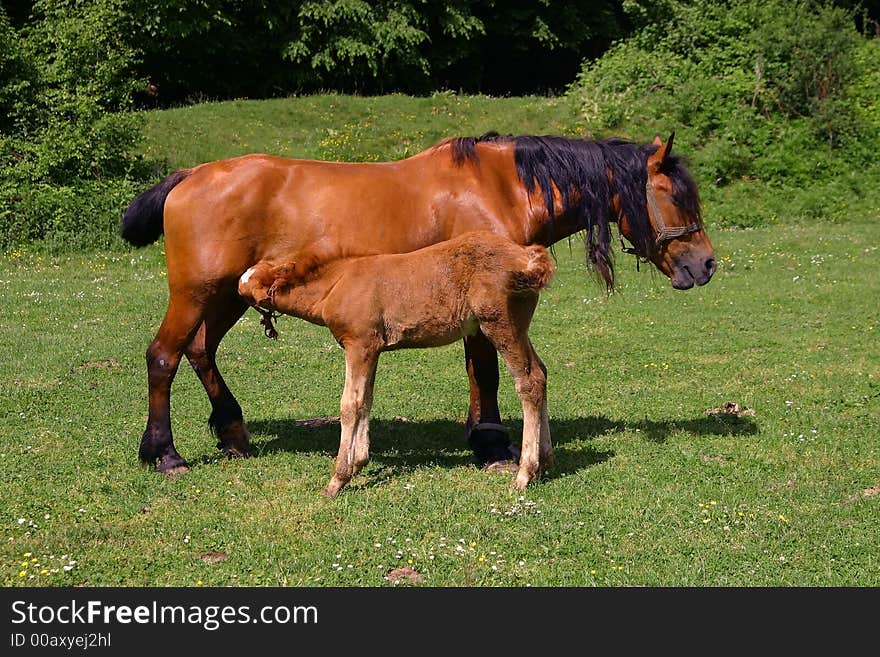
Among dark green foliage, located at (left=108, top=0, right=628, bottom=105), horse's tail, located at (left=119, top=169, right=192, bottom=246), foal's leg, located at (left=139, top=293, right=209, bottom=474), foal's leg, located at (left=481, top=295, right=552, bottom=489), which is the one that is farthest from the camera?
dark green foliage, located at (left=108, top=0, right=628, bottom=105)

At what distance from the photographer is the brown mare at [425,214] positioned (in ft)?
26.4

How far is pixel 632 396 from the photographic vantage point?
10773mm

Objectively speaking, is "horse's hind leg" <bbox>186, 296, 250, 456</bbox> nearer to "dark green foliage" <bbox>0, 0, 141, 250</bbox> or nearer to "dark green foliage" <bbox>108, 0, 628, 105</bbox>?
"dark green foliage" <bbox>0, 0, 141, 250</bbox>

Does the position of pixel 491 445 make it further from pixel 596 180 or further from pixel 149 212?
pixel 149 212

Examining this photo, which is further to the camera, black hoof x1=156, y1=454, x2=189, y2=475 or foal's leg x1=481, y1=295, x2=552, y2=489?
black hoof x1=156, y1=454, x2=189, y2=475

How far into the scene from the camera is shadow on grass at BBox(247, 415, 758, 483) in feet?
28.1

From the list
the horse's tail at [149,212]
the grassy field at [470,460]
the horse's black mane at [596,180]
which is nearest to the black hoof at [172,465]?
the grassy field at [470,460]

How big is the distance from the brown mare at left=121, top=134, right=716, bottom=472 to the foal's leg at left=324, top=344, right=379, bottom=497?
1015 millimetres

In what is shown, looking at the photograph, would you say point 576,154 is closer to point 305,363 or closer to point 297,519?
point 297,519

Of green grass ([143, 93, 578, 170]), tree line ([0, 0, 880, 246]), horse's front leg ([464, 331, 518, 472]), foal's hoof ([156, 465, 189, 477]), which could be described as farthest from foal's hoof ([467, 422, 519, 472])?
green grass ([143, 93, 578, 170])

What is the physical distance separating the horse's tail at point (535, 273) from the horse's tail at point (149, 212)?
307cm

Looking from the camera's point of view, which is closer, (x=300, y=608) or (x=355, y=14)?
(x=300, y=608)

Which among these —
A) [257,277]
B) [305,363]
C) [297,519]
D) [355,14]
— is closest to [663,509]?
[297,519]

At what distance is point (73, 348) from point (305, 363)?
310cm
